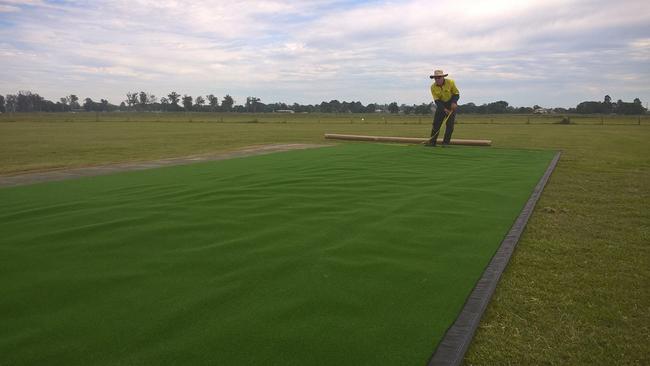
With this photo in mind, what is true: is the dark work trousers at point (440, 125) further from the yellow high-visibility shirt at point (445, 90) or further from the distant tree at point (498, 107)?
the distant tree at point (498, 107)

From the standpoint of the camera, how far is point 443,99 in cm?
1177

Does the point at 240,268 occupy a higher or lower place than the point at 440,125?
lower

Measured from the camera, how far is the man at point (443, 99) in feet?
37.8

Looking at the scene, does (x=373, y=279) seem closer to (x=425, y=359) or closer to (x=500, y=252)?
(x=425, y=359)

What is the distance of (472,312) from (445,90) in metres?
10.1

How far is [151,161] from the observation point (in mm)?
8719

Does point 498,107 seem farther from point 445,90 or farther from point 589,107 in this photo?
point 445,90

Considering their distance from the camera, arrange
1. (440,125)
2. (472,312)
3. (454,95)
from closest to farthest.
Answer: (472,312), (454,95), (440,125)

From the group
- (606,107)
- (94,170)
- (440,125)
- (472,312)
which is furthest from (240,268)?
(606,107)

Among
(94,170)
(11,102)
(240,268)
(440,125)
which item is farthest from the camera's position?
(11,102)

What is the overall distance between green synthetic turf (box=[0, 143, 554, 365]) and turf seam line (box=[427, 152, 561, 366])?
6 cm

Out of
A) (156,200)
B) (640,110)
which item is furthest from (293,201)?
(640,110)

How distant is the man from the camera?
1151cm

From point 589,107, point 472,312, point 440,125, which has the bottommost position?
point 472,312
